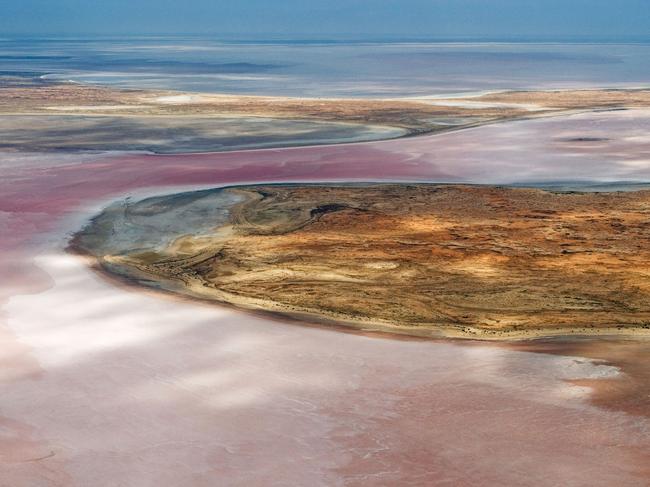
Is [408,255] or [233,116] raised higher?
[233,116]

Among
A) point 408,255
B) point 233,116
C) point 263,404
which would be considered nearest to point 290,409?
point 263,404

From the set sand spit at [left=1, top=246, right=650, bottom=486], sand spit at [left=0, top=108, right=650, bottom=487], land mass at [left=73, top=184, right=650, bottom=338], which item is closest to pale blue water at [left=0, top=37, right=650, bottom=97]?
land mass at [left=73, top=184, right=650, bottom=338]

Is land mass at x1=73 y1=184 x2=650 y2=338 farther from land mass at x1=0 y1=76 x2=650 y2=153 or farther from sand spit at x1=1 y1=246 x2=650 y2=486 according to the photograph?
land mass at x1=0 y1=76 x2=650 y2=153

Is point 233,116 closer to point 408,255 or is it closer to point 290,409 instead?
point 408,255

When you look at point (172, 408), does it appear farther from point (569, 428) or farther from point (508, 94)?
point (508, 94)

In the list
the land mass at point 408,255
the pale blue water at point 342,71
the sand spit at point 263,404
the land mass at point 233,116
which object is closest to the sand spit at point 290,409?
the sand spit at point 263,404

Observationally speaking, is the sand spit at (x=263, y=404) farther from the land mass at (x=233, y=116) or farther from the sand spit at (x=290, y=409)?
the land mass at (x=233, y=116)

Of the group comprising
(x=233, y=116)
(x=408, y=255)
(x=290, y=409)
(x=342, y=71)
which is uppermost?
(x=342, y=71)
